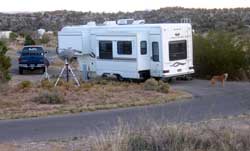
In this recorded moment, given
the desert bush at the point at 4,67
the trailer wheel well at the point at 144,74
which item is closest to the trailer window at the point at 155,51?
the trailer wheel well at the point at 144,74

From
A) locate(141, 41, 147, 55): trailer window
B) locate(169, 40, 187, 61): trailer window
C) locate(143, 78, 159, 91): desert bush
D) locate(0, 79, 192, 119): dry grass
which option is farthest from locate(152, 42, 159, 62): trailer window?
locate(143, 78, 159, 91): desert bush

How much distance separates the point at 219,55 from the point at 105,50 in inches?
221

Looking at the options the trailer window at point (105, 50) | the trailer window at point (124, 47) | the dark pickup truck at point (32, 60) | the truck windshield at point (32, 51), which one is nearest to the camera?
the trailer window at point (124, 47)

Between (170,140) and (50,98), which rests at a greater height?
(170,140)

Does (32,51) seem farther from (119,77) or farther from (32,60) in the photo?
(119,77)

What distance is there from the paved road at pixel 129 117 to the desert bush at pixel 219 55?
653 cm

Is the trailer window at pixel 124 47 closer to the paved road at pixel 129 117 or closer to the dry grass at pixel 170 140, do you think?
the paved road at pixel 129 117

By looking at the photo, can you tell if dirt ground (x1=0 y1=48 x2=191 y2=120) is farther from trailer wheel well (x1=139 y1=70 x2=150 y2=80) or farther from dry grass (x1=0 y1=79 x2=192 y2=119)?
trailer wheel well (x1=139 y1=70 x2=150 y2=80)

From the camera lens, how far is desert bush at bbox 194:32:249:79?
2980 centimetres

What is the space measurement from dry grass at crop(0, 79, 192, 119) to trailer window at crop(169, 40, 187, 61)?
3.47 meters

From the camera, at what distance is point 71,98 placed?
20.5 m

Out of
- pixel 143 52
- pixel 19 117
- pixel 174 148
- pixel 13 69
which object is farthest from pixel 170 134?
pixel 13 69

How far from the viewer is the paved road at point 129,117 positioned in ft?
44.9

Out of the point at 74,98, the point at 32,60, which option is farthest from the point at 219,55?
the point at 74,98
